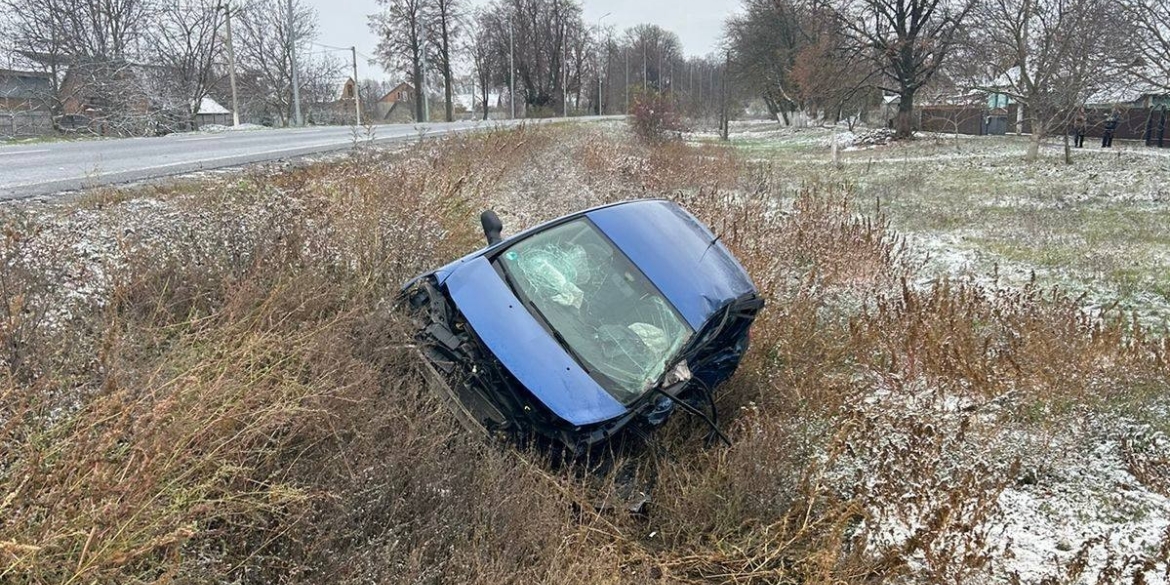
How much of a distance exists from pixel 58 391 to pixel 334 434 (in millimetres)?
1113

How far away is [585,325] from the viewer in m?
3.55

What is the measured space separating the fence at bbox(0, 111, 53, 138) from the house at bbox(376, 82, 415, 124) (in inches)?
1015

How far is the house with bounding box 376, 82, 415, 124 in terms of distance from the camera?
176ft

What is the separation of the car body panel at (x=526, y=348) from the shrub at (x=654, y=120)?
18.9m

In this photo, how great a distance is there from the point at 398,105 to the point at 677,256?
66.1m

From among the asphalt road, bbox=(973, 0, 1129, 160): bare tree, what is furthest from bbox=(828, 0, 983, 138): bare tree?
the asphalt road

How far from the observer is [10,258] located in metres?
3.49

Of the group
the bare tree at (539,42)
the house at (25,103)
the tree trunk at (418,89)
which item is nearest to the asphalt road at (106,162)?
the house at (25,103)

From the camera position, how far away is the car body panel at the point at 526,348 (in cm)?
312

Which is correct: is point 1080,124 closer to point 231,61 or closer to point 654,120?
point 654,120

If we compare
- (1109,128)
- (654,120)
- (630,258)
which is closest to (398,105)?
(654,120)

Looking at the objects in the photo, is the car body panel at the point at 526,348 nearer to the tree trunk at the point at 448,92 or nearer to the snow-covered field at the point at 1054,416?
the snow-covered field at the point at 1054,416

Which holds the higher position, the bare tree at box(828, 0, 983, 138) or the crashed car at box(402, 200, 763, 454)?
the bare tree at box(828, 0, 983, 138)

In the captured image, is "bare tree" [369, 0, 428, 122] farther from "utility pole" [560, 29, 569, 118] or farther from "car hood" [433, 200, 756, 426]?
"car hood" [433, 200, 756, 426]
